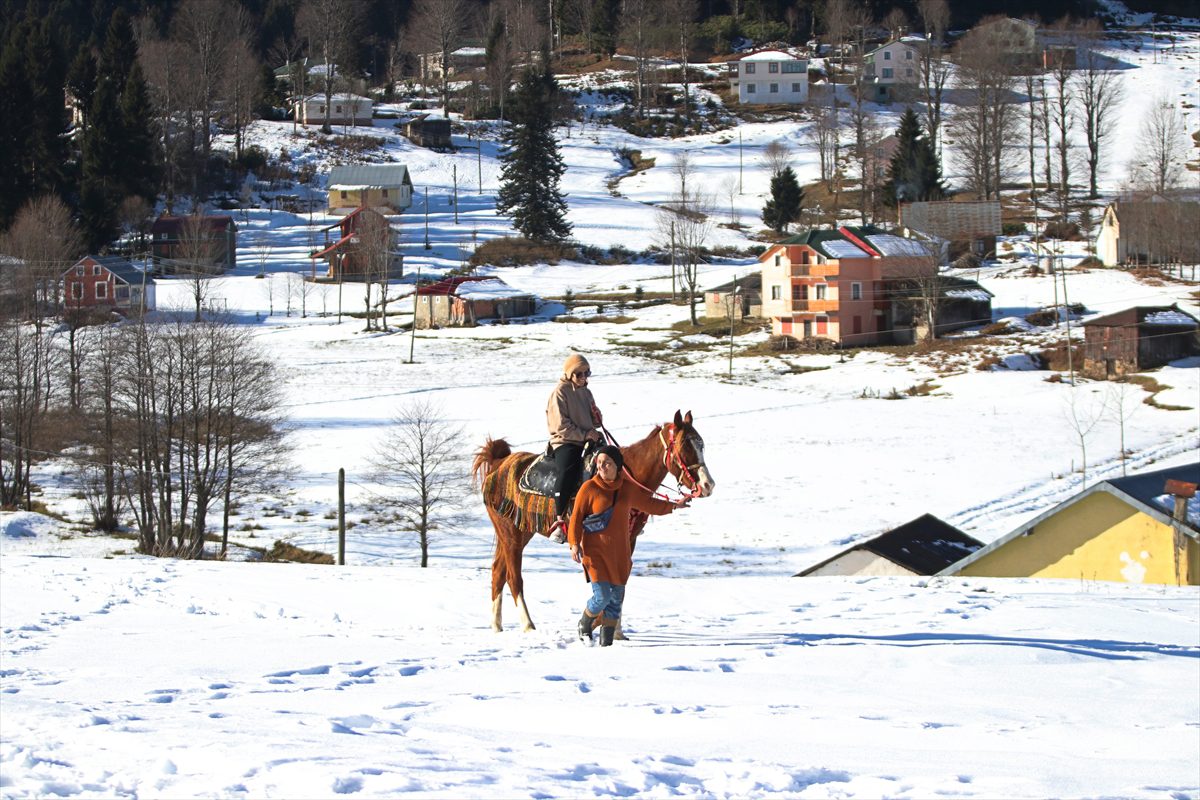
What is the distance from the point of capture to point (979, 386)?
50281 millimetres

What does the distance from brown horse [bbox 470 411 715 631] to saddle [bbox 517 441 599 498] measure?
79 millimetres

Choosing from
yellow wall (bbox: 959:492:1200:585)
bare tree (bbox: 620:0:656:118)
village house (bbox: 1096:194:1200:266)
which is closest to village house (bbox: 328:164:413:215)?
bare tree (bbox: 620:0:656:118)

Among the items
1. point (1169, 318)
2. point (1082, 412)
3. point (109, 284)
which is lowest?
point (1082, 412)

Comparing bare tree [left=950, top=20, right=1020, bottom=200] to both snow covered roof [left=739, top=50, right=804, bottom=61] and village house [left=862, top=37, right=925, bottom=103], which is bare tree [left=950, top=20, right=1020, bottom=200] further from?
snow covered roof [left=739, top=50, right=804, bottom=61]

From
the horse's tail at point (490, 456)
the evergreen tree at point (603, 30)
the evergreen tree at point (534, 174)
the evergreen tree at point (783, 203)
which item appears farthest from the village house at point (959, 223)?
the horse's tail at point (490, 456)

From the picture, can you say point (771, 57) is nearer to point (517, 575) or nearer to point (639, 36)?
point (639, 36)

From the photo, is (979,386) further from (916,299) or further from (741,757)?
(741,757)

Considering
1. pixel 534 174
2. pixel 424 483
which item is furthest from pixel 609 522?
pixel 534 174

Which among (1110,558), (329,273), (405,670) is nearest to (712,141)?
(329,273)

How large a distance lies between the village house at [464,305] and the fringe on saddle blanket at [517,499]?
5824cm

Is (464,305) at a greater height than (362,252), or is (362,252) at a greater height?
(362,252)

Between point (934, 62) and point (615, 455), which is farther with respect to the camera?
point (934, 62)

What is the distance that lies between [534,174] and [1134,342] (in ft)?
151

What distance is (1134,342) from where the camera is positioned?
52.5 meters
